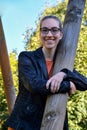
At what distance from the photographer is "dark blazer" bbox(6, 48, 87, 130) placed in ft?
9.62

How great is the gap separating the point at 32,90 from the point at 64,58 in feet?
1.32

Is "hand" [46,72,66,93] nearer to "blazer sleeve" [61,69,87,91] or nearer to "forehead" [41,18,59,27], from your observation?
"blazer sleeve" [61,69,87,91]

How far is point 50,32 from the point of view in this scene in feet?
9.99

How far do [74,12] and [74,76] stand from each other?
0.59 metres

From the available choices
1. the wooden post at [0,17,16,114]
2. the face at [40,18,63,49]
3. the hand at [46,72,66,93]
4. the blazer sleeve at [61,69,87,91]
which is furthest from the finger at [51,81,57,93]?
the wooden post at [0,17,16,114]

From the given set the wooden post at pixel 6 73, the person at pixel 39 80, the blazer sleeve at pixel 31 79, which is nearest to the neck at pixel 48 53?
the person at pixel 39 80

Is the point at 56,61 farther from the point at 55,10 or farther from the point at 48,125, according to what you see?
the point at 55,10

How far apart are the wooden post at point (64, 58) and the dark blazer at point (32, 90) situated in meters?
0.08

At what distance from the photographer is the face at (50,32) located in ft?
10.0

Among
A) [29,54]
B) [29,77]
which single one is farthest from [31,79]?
[29,54]

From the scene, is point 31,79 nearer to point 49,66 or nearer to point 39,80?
point 39,80

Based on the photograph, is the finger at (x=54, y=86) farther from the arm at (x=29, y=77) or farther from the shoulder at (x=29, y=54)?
the shoulder at (x=29, y=54)

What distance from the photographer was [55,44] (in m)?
3.11

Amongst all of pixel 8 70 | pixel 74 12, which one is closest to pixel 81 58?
pixel 8 70
